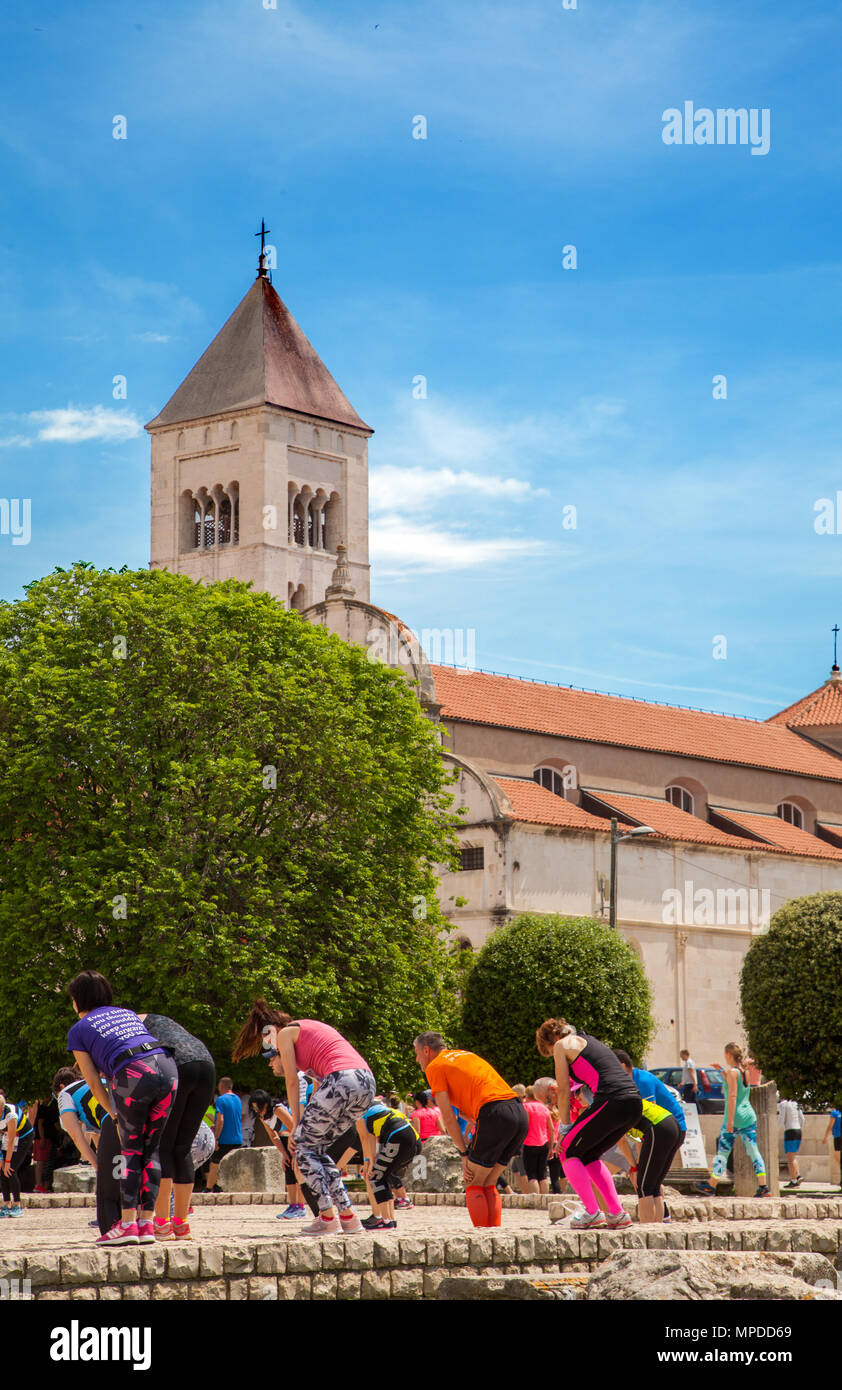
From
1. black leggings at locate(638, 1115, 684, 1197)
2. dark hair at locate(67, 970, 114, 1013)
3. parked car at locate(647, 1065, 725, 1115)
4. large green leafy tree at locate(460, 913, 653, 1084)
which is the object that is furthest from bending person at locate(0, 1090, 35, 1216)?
large green leafy tree at locate(460, 913, 653, 1084)

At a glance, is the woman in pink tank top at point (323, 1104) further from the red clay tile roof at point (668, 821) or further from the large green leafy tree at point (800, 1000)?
the red clay tile roof at point (668, 821)

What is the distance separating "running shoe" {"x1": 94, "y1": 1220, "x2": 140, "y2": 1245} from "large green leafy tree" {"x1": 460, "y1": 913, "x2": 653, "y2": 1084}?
2916cm

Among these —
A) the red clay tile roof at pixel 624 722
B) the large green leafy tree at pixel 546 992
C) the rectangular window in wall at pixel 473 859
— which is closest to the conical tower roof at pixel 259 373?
the red clay tile roof at pixel 624 722

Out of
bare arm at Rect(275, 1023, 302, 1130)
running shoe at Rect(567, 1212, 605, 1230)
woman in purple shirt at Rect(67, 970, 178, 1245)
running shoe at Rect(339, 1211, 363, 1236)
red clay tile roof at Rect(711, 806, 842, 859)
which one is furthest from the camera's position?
red clay tile roof at Rect(711, 806, 842, 859)

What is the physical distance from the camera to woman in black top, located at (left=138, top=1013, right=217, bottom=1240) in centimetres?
1254

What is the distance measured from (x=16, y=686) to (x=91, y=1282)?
24776 millimetres

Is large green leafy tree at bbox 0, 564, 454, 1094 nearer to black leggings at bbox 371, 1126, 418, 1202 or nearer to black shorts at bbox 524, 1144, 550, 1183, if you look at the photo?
black shorts at bbox 524, 1144, 550, 1183

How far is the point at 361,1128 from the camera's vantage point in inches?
571

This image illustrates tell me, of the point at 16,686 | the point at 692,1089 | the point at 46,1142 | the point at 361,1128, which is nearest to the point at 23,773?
the point at 16,686

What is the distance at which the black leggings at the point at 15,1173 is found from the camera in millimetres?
19969

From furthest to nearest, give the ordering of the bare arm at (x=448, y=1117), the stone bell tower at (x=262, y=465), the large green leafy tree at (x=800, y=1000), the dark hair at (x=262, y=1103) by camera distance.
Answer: the stone bell tower at (x=262, y=465) → the large green leafy tree at (x=800, y=1000) → the dark hair at (x=262, y=1103) → the bare arm at (x=448, y=1117)

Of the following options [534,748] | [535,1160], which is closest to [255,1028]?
[535,1160]

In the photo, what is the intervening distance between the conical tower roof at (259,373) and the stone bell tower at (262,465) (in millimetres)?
63

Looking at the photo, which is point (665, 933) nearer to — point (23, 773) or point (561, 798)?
point (561, 798)
